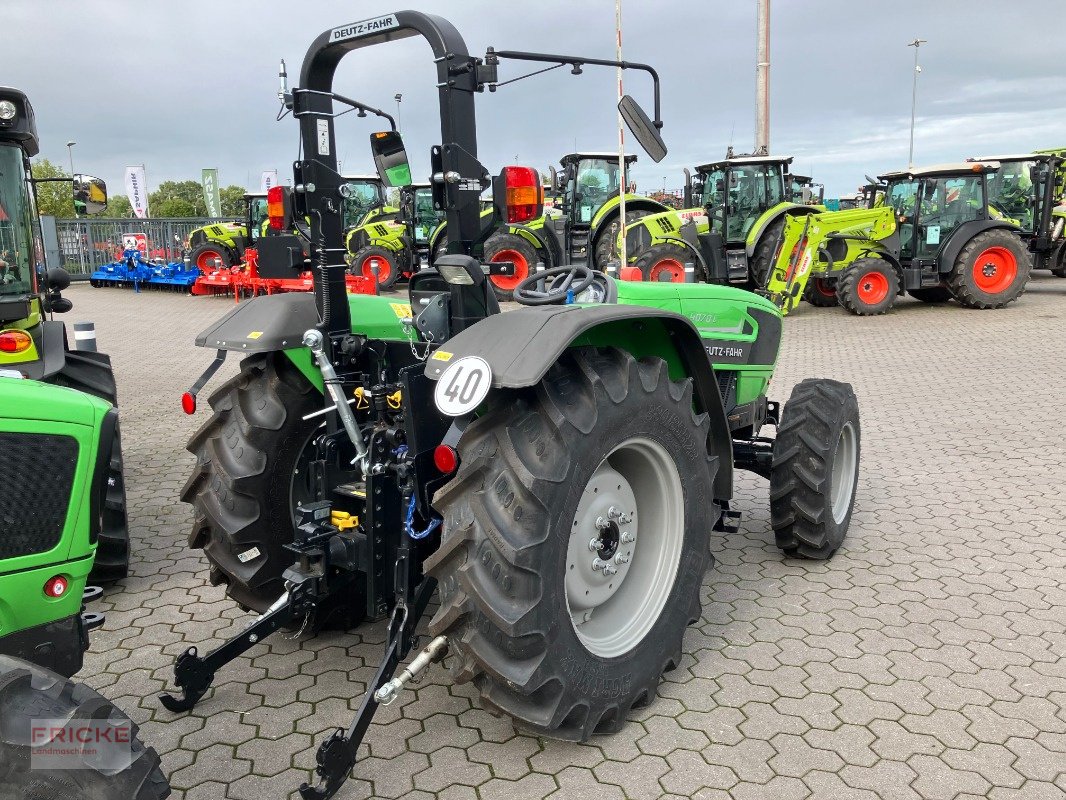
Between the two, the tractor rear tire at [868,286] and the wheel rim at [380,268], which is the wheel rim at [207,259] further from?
the tractor rear tire at [868,286]

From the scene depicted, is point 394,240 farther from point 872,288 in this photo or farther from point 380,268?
point 872,288

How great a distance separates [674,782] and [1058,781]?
1.16 metres

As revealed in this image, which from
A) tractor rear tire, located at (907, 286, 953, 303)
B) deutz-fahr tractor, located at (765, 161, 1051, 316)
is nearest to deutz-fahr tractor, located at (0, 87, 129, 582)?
deutz-fahr tractor, located at (765, 161, 1051, 316)

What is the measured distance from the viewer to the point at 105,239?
84.4 feet

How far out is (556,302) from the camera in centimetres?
307

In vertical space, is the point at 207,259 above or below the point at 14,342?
above

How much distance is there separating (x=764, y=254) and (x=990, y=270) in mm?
3848

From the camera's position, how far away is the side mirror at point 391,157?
119 inches

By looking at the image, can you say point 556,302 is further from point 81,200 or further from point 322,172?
point 81,200

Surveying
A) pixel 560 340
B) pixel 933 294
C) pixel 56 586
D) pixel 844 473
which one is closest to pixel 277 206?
pixel 560 340

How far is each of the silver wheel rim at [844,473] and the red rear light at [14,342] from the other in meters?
4.38

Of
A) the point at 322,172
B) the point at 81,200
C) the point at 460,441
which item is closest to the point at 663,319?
the point at 460,441

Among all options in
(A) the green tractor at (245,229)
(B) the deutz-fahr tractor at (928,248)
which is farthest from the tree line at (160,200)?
(B) the deutz-fahr tractor at (928,248)

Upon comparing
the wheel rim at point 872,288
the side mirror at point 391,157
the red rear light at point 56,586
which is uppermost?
the side mirror at point 391,157
